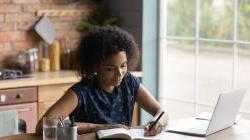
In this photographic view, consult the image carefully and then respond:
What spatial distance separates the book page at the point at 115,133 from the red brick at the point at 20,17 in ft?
7.33

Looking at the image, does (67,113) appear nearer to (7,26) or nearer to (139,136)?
(139,136)

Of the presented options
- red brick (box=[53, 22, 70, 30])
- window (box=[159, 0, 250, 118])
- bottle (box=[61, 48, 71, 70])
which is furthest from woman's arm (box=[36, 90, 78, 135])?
red brick (box=[53, 22, 70, 30])

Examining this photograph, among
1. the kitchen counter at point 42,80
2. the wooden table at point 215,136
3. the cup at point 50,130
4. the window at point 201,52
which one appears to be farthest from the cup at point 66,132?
the window at point 201,52

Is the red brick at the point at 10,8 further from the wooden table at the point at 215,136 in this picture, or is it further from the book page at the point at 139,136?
the book page at the point at 139,136

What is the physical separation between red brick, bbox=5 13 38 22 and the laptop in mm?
2143

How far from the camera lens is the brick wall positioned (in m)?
4.39

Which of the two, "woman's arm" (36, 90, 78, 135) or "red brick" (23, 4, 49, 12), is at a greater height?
"red brick" (23, 4, 49, 12)

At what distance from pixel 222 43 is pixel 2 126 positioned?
1823 millimetres

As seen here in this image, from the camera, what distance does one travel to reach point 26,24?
4527 millimetres

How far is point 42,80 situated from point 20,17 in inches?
30.8

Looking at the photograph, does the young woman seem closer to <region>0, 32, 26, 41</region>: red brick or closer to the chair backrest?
the chair backrest

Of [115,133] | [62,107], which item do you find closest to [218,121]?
[115,133]

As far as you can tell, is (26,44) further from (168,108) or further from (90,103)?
(90,103)

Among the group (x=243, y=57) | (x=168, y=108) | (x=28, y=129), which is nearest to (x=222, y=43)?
(x=243, y=57)
